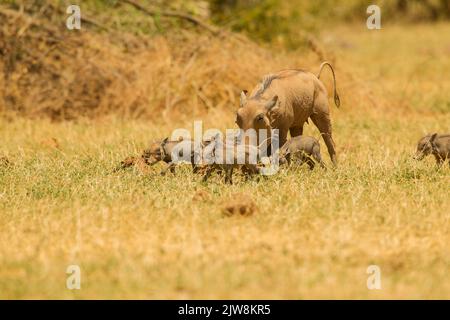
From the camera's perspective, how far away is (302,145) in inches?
305

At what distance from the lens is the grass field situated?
5105 millimetres

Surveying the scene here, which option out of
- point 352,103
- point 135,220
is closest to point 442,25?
point 352,103

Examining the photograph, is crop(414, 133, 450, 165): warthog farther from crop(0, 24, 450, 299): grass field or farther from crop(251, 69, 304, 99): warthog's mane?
crop(251, 69, 304, 99): warthog's mane

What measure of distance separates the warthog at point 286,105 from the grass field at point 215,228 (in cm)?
42

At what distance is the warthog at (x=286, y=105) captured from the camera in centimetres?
733

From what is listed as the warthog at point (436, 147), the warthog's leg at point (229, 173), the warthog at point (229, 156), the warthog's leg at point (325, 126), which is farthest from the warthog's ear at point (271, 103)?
the warthog at point (436, 147)

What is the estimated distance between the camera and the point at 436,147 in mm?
7941

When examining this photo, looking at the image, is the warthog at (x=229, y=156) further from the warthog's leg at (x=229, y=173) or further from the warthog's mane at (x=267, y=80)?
the warthog's mane at (x=267, y=80)

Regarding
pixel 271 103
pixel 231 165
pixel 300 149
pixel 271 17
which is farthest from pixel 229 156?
pixel 271 17

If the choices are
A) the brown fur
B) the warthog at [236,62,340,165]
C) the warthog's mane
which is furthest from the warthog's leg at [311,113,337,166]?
the brown fur

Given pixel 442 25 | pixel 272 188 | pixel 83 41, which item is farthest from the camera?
pixel 442 25

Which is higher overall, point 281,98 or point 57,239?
point 281,98

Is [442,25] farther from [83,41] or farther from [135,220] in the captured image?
[135,220]

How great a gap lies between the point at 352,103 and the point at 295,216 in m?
6.25
